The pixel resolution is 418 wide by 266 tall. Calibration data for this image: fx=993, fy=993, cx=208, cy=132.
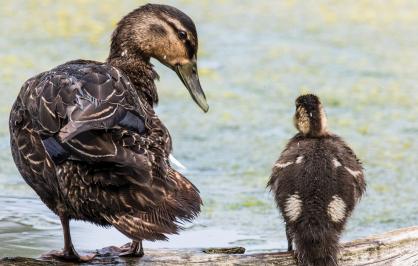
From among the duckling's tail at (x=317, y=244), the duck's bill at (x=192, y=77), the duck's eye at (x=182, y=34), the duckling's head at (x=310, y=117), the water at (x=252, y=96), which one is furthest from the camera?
the water at (x=252, y=96)

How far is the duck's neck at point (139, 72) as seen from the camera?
542 centimetres

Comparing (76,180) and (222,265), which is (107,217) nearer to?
(76,180)

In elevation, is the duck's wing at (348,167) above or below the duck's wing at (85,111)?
below

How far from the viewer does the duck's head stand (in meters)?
5.67

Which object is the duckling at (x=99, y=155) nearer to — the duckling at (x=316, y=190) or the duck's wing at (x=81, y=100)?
the duck's wing at (x=81, y=100)

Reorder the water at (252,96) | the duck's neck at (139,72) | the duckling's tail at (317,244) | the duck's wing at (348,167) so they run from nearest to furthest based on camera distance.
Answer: the duckling's tail at (317,244) < the duck's wing at (348,167) < the duck's neck at (139,72) < the water at (252,96)

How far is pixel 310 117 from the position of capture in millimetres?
5082

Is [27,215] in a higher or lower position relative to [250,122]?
lower

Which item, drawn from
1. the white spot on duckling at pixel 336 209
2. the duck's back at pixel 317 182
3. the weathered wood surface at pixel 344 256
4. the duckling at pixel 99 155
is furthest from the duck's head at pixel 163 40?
the white spot on duckling at pixel 336 209

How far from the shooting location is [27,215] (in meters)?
6.62

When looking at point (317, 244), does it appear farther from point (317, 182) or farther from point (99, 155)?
point (99, 155)

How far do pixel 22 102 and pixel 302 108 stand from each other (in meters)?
1.45

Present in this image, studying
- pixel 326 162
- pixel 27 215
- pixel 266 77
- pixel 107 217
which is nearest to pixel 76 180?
pixel 107 217

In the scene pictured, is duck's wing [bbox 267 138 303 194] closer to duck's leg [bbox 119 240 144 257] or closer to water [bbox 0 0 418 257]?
duck's leg [bbox 119 240 144 257]
